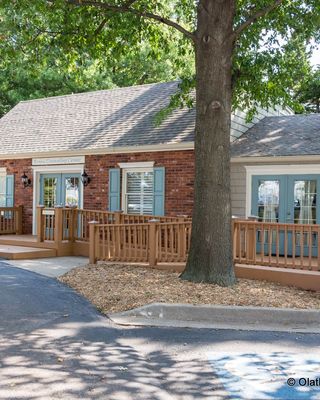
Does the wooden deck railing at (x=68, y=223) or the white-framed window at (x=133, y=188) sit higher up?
the white-framed window at (x=133, y=188)

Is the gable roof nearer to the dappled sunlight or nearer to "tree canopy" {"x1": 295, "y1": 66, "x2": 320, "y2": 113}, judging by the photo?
"tree canopy" {"x1": 295, "y1": 66, "x2": 320, "y2": 113}

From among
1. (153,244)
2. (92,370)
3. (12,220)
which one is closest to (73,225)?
(153,244)

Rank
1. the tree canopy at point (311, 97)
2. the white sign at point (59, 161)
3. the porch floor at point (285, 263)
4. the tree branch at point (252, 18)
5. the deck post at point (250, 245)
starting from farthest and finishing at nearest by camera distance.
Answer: the tree canopy at point (311, 97)
the white sign at point (59, 161)
the deck post at point (250, 245)
the porch floor at point (285, 263)
the tree branch at point (252, 18)

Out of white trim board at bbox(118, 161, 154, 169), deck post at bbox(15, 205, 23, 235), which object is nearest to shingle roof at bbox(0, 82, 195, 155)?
white trim board at bbox(118, 161, 154, 169)

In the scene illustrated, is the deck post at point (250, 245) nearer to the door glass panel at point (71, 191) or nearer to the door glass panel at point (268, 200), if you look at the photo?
the door glass panel at point (268, 200)

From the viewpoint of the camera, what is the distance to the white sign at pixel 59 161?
15163mm

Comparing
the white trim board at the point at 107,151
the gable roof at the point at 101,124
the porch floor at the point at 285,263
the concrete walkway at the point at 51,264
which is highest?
the gable roof at the point at 101,124

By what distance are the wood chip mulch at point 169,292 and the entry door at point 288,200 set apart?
11.2 ft

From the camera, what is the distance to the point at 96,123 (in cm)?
1628

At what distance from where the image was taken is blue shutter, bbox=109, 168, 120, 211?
14.1m

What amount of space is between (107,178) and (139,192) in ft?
3.89

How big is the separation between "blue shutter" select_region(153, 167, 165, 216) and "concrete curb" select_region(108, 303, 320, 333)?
21.5 feet

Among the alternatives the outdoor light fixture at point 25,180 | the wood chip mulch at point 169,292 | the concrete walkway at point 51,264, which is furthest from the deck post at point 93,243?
the outdoor light fixture at point 25,180

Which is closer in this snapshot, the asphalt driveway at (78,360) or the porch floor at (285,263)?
the asphalt driveway at (78,360)
